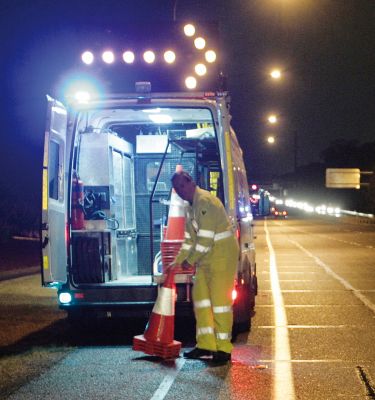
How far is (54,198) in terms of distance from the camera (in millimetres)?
9258

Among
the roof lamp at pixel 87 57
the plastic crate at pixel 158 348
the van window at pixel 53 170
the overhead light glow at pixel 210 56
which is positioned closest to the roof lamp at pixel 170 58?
the overhead light glow at pixel 210 56

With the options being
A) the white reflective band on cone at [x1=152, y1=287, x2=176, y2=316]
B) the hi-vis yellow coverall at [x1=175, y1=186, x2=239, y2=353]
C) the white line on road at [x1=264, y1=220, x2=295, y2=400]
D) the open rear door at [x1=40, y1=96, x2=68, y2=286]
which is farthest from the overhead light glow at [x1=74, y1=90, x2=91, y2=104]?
the white line on road at [x1=264, y1=220, x2=295, y2=400]

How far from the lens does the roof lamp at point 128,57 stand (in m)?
9.61

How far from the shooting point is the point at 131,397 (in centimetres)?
680

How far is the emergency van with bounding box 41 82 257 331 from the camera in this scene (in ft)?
29.7

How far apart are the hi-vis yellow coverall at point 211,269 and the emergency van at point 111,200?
85cm

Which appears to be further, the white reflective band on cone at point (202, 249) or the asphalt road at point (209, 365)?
the white reflective band on cone at point (202, 249)

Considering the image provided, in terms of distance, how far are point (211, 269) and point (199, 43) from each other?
3106 millimetres

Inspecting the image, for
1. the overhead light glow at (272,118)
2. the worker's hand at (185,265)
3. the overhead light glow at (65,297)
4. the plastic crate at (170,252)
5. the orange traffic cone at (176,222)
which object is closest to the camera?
the worker's hand at (185,265)

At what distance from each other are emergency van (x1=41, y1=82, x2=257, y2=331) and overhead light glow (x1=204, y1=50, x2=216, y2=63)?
2.20 feet

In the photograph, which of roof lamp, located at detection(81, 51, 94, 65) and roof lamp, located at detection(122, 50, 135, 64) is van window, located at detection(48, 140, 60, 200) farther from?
roof lamp, located at detection(122, 50, 135, 64)

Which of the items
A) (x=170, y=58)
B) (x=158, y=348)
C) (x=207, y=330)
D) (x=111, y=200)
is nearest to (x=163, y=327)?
(x=158, y=348)

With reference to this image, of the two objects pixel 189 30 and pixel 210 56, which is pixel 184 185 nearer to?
pixel 210 56

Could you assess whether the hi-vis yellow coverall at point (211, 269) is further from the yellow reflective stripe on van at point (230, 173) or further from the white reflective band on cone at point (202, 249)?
the yellow reflective stripe on van at point (230, 173)
